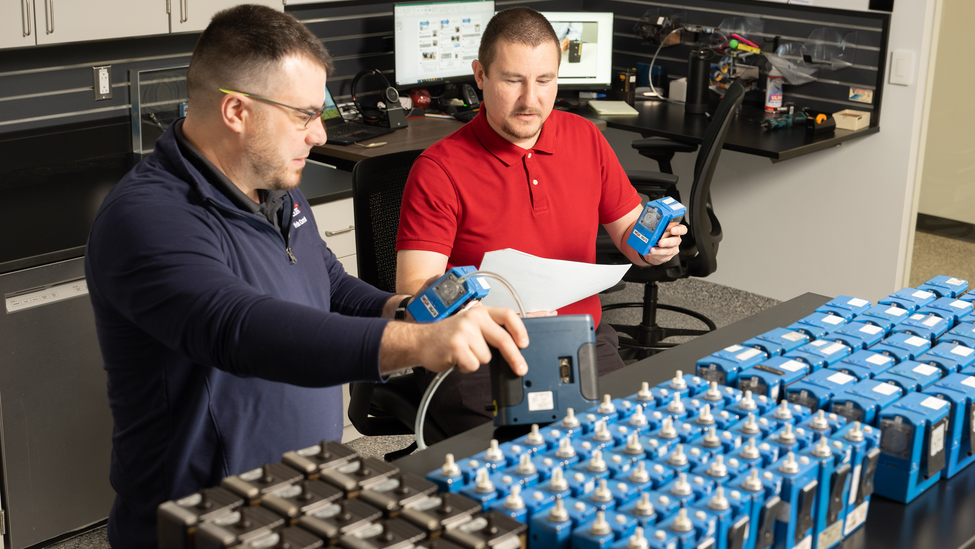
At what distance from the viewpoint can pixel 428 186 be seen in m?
2.04

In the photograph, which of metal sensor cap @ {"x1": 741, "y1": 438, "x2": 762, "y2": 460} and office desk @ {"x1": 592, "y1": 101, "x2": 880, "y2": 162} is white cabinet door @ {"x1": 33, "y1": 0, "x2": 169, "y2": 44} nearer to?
office desk @ {"x1": 592, "y1": 101, "x2": 880, "y2": 162}

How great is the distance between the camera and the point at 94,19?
8.33 feet

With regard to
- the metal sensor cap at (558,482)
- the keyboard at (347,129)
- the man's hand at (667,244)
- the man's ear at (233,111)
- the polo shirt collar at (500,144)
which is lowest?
the metal sensor cap at (558,482)

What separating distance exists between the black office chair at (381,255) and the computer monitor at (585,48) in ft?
6.70

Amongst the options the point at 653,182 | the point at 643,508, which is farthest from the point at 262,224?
the point at 653,182

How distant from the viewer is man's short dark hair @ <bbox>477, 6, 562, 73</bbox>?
2.04 metres

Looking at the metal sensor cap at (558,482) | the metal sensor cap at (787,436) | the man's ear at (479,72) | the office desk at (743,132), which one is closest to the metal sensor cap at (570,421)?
the metal sensor cap at (558,482)

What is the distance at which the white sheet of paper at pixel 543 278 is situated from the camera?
5.83 feet

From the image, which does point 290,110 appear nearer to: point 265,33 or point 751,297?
point 265,33

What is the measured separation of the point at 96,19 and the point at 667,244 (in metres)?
1.74

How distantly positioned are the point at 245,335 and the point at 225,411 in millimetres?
330

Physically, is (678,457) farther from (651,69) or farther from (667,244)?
(651,69)

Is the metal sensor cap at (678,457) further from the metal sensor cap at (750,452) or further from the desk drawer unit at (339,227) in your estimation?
the desk drawer unit at (339,227)

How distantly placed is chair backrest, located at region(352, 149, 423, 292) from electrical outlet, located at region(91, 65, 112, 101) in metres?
1.33
